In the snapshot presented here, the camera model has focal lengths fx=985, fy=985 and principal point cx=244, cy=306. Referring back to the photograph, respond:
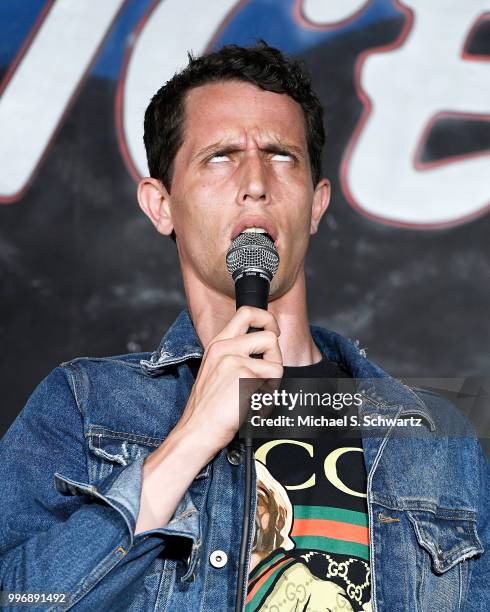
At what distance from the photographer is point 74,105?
287cm

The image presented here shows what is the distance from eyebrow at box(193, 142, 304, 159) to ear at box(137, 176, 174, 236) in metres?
0.16

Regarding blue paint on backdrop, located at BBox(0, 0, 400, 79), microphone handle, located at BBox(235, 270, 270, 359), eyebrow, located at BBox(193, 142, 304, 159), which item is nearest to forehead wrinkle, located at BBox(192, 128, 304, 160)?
eyebrow, located at BBox(193, 142, 304, 159)

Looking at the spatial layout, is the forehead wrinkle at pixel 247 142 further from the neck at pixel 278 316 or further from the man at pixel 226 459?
the neck at pixel 278 316

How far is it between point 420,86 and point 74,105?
101 cm

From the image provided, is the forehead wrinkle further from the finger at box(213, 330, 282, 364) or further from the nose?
the finger at box(213, 330, 282, 364)

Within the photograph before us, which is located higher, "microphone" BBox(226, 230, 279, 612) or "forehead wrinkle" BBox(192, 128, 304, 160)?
"forehead wrinkle" BBox(192, 128, 304, 160)

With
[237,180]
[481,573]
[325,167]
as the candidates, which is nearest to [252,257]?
[237,180]

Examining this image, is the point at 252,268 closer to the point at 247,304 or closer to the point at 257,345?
the point at 247,304

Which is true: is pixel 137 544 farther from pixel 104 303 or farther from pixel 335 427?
pixel 104 303

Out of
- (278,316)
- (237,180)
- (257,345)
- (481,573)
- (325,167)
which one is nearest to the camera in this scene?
(257,345)

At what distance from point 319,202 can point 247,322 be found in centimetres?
77

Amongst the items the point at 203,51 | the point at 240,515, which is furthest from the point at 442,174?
the point at 240,515

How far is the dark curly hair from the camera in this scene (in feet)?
6.72

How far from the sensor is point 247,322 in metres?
1.42
